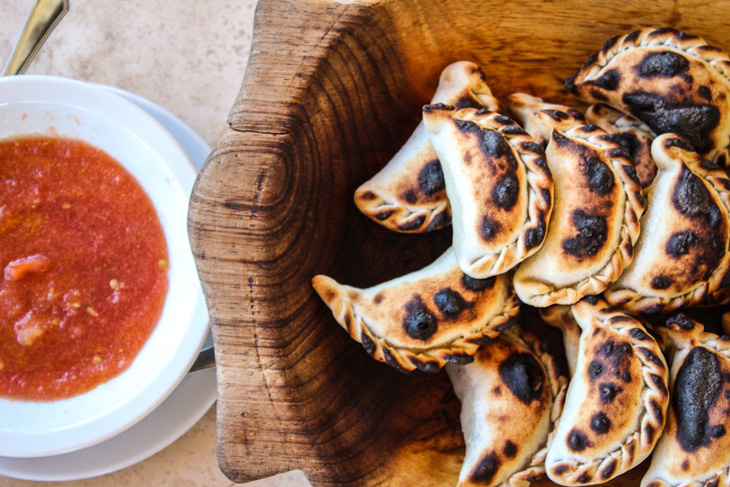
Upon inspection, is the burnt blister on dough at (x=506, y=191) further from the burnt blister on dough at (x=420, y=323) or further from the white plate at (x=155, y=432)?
the white plate at (x=155, y=432)

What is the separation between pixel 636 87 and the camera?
1.36m

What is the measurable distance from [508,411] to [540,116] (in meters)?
0.61

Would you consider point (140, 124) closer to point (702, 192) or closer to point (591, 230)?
point (591, 230)

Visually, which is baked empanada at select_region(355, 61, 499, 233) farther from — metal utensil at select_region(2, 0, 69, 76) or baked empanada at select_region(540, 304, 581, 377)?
metal utensil at select_region(2, 0, 69, 76)

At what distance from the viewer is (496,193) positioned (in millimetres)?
1206

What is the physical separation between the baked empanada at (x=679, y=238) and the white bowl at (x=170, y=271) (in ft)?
3.27

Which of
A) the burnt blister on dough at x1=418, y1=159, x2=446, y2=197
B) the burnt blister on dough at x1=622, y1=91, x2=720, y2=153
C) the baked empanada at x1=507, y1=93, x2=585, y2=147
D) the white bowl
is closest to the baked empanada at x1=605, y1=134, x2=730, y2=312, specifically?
the burnt blister on dough at x1=622, y1=91, x2=720, y2=153

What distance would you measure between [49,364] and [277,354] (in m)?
0.76

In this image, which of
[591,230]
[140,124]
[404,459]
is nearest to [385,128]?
[591,230]

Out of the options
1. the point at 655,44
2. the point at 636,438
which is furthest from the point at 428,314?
the point at 655,44

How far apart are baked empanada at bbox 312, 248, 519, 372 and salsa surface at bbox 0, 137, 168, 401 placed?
60 cm

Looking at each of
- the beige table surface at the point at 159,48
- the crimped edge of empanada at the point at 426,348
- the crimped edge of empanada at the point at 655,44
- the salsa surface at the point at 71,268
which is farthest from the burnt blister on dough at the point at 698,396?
the beige table surface at the point at 159,48

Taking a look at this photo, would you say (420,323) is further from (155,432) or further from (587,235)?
(155,432)

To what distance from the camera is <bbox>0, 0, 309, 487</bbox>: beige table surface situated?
199 cm
